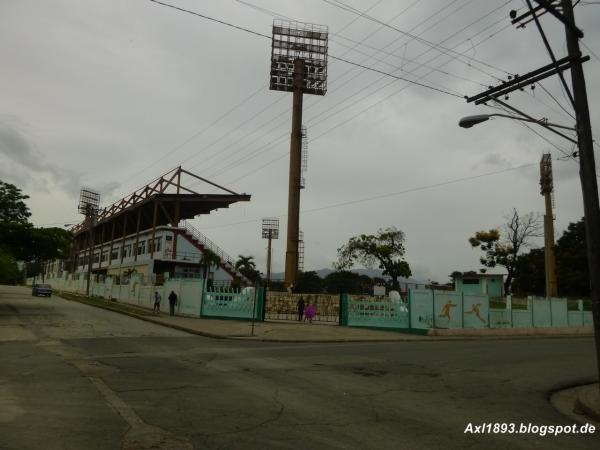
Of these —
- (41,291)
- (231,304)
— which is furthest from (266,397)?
(41,291)

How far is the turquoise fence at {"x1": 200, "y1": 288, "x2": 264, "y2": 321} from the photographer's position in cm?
2958

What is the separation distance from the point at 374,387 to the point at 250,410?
3.34 metres

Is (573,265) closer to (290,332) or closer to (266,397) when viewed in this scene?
(290,332)

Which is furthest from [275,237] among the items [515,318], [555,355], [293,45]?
[555,355]

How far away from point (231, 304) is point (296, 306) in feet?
19.2

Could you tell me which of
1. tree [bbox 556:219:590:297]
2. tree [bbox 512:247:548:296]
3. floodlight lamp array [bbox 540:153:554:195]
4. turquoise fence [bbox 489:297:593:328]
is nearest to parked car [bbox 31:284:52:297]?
turquoise fence [bbox 489:297:593:328]

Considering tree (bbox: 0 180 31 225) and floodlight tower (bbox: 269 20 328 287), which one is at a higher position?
floodlight tower (bbox: 269 20 328 287)

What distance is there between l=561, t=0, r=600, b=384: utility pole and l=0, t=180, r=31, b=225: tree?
1292 inches

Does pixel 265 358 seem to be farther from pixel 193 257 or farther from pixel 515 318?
pixel 193 257

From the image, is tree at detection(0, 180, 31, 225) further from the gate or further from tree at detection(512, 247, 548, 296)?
tree at detection(512, 247, 548, 296)

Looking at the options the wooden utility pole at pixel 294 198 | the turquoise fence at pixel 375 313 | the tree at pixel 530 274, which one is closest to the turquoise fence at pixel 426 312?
the turquoise fence at pixel 375 313

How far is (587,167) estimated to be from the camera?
934cm

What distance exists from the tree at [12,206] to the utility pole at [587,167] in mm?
32824

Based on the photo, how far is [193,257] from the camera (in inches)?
2459
